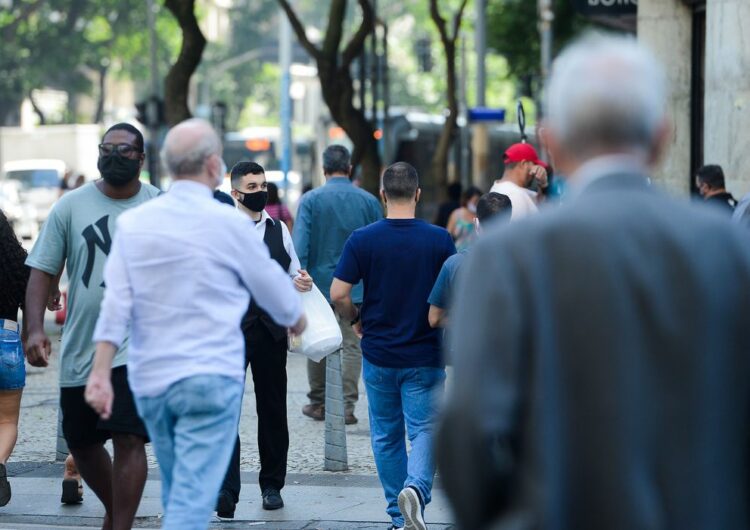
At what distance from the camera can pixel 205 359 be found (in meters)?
4.56

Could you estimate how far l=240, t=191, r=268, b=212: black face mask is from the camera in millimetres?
7566

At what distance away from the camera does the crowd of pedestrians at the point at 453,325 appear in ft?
A: 8.32

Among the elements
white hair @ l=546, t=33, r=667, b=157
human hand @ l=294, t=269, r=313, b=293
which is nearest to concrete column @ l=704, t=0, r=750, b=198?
human hand @ l=294, t=269, r=313, b=293

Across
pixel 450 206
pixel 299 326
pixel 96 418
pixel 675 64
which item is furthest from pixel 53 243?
pixel 450 206

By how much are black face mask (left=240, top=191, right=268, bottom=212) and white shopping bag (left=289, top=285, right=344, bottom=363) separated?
634 mm

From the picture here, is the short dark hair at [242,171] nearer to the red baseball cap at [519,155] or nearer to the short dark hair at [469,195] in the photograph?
the red baseball cap at [519,155]

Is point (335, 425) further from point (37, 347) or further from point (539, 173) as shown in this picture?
point (37, 347)

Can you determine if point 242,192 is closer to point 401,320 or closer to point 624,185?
point 401,320

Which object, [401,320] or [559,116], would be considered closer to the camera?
[559,116]

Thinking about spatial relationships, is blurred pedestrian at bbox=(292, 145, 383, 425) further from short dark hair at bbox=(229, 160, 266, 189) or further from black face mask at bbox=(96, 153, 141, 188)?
black face mask at bbox=(96, 153, 141, 188)

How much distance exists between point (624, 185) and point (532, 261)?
0.82ft

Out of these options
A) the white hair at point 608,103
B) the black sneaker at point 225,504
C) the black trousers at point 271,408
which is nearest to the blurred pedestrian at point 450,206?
the black trousers at point 271,408

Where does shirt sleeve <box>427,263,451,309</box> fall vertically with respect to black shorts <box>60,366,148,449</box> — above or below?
above

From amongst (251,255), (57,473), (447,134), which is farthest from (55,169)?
(251,255)
